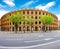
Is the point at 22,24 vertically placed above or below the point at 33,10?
below

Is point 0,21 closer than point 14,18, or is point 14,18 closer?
point 14,18

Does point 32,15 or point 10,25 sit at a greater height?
point 32,15

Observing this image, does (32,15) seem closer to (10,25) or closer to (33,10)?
(33,10)

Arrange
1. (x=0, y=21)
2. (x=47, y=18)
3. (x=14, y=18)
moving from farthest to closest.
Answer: (x=0, y=21) → (x=47, y=18) → (x=14, y=18)

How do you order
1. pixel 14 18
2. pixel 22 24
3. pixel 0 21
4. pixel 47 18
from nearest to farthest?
pixel 14 18, pixel 47 18, pixel 22 24, pixel 0 21

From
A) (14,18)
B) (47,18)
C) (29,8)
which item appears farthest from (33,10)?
(14,18)

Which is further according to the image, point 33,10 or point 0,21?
point 0,21

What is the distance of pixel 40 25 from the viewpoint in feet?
264

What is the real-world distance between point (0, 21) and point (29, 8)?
34023 millimetres

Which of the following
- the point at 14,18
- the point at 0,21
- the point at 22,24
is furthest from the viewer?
the point at 0,21

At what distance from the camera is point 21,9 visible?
80750mm

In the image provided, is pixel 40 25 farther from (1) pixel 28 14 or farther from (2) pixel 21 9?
(2) pixel 21 9

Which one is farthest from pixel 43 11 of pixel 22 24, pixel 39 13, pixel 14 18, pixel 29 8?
pixel 14 18

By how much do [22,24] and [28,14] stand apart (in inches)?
258
